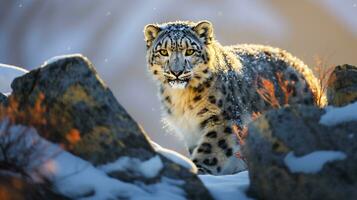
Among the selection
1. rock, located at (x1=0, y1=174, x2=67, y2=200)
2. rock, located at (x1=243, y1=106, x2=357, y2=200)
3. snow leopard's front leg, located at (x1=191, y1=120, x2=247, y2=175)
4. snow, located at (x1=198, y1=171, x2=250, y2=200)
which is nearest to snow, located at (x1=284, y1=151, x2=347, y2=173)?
rock, located at (x1=243, y1=106, x2=357, y2=200)

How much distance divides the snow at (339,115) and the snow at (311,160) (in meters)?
0.31

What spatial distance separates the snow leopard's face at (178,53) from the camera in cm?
966

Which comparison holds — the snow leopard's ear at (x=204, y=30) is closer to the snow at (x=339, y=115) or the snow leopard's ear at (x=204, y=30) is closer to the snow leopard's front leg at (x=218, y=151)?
the snow leopard's front leg at (x=218, y=151)

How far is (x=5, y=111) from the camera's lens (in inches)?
242

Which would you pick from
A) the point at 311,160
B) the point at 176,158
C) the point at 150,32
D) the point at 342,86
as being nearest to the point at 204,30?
the point at 150,32

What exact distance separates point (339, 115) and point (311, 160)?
54cm

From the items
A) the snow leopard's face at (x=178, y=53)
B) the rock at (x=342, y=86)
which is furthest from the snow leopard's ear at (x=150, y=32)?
the rock at (x=342, y=86)

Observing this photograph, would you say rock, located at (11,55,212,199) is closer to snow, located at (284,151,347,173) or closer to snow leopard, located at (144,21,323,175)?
snow, located at (284,151,347,173)

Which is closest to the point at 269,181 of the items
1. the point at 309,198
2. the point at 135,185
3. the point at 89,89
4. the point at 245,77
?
the point at 309,198

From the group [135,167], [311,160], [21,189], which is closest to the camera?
[21,189]

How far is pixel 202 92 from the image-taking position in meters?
9.88

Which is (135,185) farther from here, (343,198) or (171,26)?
(171,26)

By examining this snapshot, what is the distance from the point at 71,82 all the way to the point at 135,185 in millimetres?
994

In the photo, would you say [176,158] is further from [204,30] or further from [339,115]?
[204,30]
